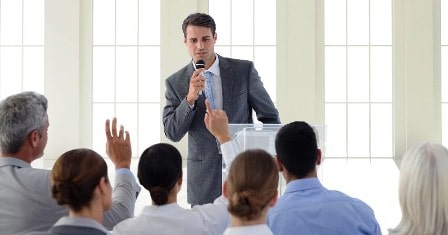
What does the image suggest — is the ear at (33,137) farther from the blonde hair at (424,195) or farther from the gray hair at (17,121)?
the blonde hair at (424,195)

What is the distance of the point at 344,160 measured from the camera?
1228 cm

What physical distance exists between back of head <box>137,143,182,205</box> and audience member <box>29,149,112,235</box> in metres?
0.23

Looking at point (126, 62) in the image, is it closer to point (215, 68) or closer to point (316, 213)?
point (215, 68)

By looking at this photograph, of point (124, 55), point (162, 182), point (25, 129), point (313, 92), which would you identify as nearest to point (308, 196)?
point (162, 182)

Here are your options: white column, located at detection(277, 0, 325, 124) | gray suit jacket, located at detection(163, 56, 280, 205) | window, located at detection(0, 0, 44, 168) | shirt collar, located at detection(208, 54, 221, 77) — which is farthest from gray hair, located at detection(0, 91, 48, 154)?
window, located at detection(0, 0, 44, 168)

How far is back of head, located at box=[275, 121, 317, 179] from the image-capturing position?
3213 millimetres

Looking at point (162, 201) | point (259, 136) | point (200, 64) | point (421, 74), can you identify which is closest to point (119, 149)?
point (162, 201)

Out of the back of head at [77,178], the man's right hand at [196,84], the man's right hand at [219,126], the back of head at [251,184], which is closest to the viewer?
the back of head at [251,184]

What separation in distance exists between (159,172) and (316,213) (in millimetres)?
601

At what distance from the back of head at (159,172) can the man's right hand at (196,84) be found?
4.50 ft

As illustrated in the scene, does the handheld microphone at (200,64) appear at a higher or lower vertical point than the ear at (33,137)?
higher

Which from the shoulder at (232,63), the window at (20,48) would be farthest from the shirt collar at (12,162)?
the window at (20,48)

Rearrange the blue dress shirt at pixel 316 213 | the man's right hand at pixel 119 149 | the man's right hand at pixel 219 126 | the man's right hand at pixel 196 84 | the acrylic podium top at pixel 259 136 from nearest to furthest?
the blue dress shirt at pixel 316 213 < the man's right hand at pixel 119 149 < the man's right hand at pixel 219 126 < the acrylic podium top at pixel 259 136 < the man's right hand at pixel 196 84

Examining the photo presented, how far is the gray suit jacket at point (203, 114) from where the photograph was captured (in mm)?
4648
